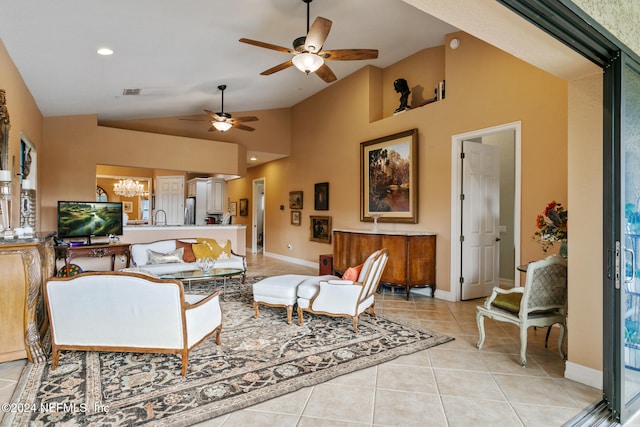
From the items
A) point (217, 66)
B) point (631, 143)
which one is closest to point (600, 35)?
point (631, 143)

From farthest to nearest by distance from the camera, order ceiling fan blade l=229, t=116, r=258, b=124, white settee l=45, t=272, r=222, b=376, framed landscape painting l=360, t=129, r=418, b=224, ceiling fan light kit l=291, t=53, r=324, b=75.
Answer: ceiling fan blade l=229, t=116, r=258, b=124
framed landscape painting l=360, t=129, r=418, b=224
ceiling fan light kit l=291, t=53, r=324, b=75
white settee l=45, t=272, r=222, b=376

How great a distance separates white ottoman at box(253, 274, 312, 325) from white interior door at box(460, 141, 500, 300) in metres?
2.62

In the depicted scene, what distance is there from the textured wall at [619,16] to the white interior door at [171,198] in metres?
9.67

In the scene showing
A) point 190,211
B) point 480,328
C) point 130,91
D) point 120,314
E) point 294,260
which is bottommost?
point 294,260

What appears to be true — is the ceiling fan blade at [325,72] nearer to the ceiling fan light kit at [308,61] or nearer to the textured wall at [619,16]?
the ceiling fan light kit at [308,61]

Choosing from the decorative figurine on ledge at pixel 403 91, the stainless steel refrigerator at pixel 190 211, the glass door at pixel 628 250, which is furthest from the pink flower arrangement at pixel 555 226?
the stainless steel refrigerator at pixel 190 211

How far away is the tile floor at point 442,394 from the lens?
7.00 ft

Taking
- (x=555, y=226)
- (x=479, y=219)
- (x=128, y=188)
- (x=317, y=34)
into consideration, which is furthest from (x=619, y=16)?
(x=128, y=188)

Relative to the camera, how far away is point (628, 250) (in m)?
2.21

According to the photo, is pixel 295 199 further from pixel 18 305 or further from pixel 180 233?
pixel 18 305

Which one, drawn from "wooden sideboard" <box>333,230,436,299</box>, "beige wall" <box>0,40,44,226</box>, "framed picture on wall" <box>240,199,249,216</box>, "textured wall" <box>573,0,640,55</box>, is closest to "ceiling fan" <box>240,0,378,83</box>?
"textured wall" <box>573,0,640,55</box>

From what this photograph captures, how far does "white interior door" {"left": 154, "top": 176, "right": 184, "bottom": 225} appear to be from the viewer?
991 cm

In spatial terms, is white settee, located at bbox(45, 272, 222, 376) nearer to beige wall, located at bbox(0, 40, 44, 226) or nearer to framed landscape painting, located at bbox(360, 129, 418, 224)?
beige wall, located at bbox(0, 40, 44, 226)

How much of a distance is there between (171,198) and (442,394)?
30.4 feet
